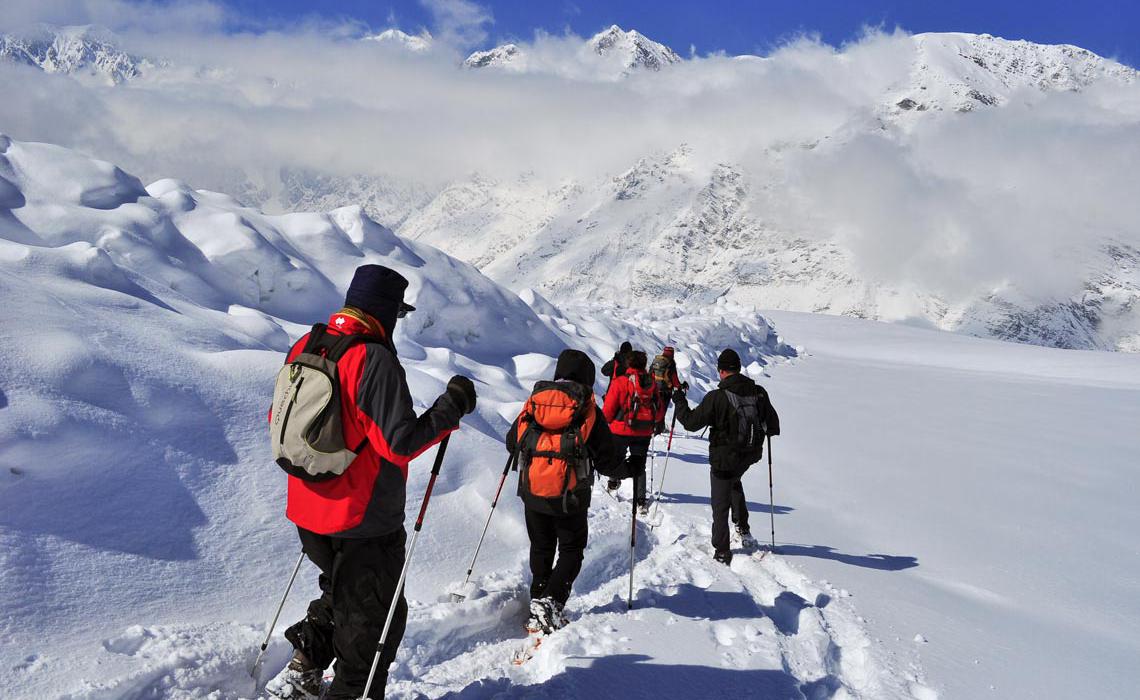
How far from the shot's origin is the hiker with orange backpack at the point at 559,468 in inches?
156

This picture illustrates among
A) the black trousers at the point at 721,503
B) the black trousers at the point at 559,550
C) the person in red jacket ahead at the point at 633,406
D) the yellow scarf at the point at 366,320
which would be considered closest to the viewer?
the yellow scarf at the point at 366,320

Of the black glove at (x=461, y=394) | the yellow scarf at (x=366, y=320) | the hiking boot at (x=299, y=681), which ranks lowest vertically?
the hiking boot at (x=299, y=681)

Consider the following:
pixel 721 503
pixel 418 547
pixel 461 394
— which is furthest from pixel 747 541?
pixel 461 394

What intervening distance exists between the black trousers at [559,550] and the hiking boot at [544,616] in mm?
48

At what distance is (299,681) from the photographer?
288 centimetres

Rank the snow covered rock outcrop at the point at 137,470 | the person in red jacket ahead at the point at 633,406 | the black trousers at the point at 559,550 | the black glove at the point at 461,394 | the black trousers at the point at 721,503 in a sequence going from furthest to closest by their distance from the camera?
the person in red jacket ahead at the point at 633,406 → the black trousers at the point at 721,503 → the black trousers at the point at 559,550 → the snow covered rock outcrop at the point at 137,470 → the black glove at the point at 461,394

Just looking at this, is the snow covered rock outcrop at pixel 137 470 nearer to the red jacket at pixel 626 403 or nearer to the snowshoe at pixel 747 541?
the red jacket at pixel 626 403

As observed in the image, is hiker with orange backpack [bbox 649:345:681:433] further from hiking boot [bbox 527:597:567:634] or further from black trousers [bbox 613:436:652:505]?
hiking boot [bbox 527:597:567:634]

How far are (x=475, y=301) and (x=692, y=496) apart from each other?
6209mm

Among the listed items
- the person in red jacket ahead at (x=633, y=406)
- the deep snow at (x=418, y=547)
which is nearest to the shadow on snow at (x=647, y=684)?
the deep snow at (x=418, y=547)

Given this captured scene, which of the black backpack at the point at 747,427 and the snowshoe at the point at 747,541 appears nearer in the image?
the black backpack at the point at 747,427

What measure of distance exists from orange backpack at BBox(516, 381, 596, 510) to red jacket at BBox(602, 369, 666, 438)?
2.80 m

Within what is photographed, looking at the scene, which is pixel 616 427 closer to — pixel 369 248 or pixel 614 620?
pixel 614 620

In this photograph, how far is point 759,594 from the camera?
5066 millimetres
